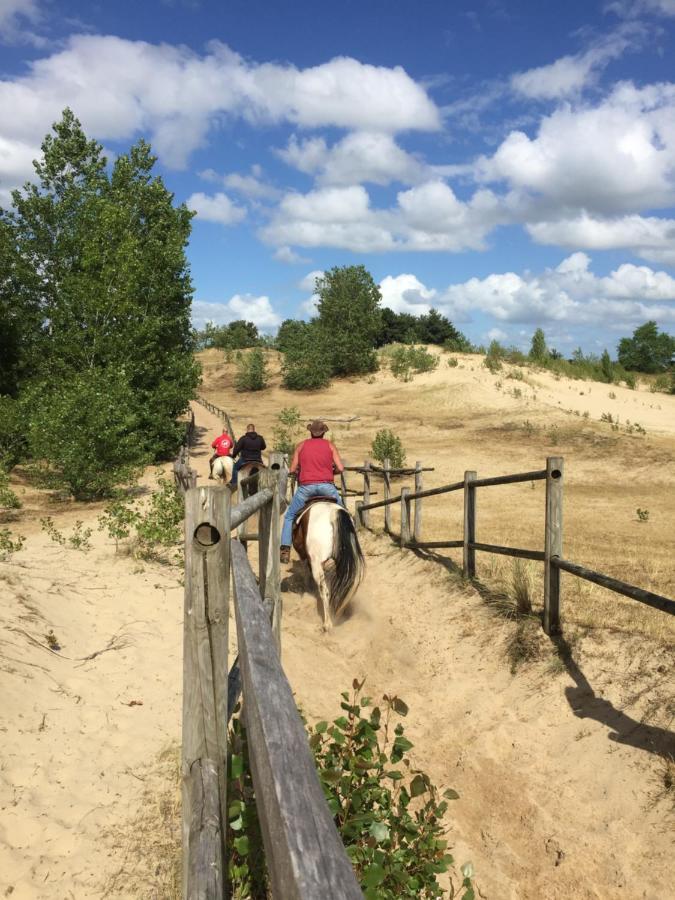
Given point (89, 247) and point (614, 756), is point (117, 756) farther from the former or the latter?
point (89, 247)

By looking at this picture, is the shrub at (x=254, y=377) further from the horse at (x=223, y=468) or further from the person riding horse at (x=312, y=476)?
the person riding horse at (x=312, y=476)

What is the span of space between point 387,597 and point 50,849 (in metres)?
6.51

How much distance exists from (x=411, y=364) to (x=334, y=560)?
3966 centimetres

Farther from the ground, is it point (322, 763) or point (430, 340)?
point (430, 340)

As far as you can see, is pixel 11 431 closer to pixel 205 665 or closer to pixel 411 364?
pixel 205 665

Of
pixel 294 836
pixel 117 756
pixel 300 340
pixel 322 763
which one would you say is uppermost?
pixel 300 340

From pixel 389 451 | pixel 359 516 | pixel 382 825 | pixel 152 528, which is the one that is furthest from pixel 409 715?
pixel 389 451

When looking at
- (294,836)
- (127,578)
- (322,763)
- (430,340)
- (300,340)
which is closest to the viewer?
(294,836)

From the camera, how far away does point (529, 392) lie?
37500 millimetres

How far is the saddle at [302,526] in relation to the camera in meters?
8.26

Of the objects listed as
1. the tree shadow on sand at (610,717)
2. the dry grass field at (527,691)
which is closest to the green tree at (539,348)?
the dry grass field at (527,691)

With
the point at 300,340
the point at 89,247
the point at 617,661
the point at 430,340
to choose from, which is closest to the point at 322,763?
the point at 617,661

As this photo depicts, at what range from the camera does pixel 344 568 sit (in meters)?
7.68

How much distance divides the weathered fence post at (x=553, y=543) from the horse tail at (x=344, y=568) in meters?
2.32
